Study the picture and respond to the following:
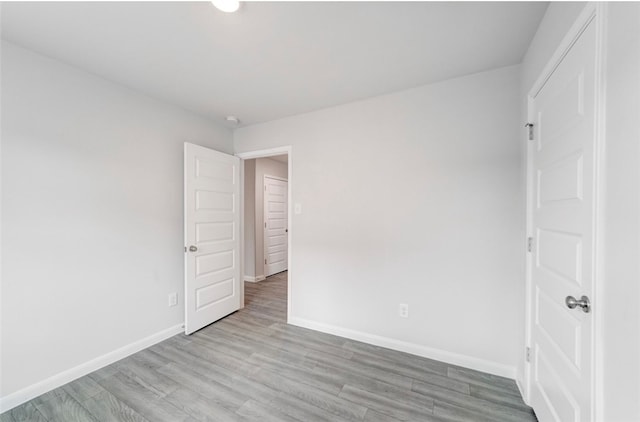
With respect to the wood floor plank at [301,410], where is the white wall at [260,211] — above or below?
above

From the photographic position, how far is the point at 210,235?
2836 millimetres

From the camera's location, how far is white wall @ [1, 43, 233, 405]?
1657 millimetres

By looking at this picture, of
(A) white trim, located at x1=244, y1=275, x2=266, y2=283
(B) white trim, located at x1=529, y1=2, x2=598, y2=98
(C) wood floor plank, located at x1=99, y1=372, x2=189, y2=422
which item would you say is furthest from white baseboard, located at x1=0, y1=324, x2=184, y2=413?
(B) white trim, located at x1=529, y1=2, x2=598, y2=98

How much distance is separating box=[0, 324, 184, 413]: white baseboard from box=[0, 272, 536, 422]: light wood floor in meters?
0.05

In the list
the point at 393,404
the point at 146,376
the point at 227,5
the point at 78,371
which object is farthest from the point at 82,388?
the point at 227,5

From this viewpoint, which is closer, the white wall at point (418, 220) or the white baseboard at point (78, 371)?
the white baseboard at point (78, 371)

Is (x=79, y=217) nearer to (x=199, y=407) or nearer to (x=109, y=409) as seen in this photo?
→ (x=109, y=409)

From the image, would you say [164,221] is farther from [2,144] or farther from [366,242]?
[366,242]

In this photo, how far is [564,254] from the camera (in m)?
A: 1.18

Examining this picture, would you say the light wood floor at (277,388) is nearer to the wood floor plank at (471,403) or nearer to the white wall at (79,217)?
the wood floor plank at (471,403)

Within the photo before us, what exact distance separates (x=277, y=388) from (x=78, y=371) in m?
1.56

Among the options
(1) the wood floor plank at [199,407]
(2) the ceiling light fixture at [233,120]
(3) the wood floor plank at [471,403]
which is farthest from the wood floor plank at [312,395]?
(2) the ceiling light fixture at [233,120]

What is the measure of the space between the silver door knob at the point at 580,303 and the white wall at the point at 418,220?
34.9 inches

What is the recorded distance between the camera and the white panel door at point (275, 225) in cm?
496
